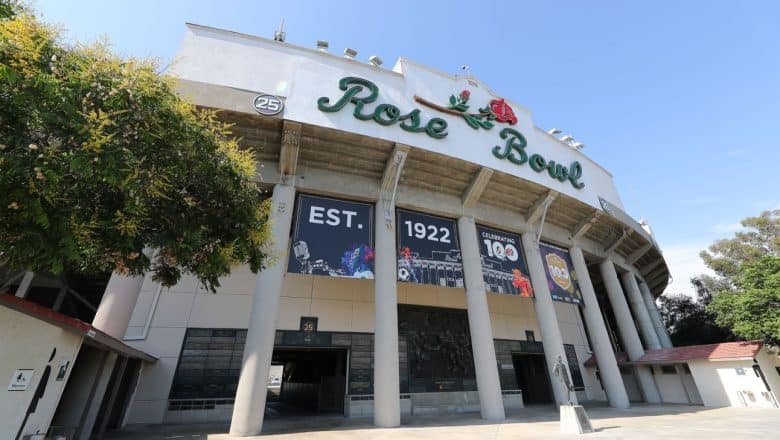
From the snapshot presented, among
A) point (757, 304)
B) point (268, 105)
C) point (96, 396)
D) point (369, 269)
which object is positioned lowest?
point (96, 396)

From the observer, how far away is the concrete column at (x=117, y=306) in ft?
41.3

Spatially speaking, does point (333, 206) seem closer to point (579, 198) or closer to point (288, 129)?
point (288, 129)

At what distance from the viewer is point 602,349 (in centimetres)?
1989

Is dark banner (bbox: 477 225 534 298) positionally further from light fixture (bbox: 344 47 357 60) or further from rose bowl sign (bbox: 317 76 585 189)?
light fixture (bbox: 344 47 357 60)

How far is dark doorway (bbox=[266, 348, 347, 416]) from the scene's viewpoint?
18.5 m

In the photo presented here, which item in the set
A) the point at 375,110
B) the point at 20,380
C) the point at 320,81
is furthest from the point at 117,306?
the point at 375,110

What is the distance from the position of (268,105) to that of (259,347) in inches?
391

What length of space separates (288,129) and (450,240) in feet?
32.2

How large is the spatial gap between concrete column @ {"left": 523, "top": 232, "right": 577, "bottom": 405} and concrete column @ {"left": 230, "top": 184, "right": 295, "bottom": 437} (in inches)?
516

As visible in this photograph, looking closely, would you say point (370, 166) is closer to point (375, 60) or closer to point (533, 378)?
point (375, 60)

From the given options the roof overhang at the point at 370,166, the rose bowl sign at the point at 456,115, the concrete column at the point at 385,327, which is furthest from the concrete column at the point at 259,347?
the rose bowl sign at the point at 456,115

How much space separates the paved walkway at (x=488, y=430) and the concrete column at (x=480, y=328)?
84 cm

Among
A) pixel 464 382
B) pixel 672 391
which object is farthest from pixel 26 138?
pixel 672 391

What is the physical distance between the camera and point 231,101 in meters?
14.1
